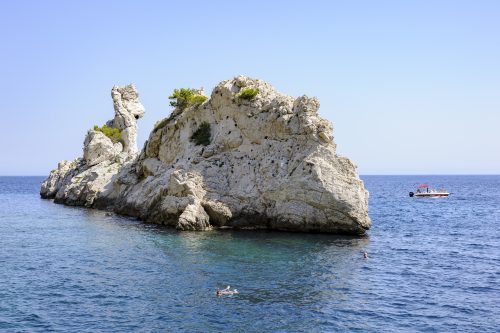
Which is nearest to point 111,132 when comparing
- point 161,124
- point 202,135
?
point 161,124

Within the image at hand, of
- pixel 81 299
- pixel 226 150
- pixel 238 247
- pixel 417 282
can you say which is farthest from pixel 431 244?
pixel 81 299

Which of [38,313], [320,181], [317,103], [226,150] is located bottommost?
[38,313]

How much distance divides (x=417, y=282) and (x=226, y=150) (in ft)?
99.2

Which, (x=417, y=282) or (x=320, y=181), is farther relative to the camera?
(x=320, y=181)

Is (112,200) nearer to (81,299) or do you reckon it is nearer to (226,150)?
(226,150)

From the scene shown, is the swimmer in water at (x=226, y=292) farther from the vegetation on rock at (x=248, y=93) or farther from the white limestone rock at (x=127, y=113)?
the white limestone rock at (x=127, y=113)

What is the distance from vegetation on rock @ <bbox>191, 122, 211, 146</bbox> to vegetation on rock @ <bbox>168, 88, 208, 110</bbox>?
15.9 ft

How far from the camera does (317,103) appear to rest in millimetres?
53844

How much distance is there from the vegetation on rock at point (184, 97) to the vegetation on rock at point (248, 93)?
9.51 m

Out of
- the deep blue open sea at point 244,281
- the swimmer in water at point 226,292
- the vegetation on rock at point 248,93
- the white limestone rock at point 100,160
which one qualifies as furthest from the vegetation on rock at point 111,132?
the swimmer in water at point 226,292

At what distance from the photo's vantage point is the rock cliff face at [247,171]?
49812mm

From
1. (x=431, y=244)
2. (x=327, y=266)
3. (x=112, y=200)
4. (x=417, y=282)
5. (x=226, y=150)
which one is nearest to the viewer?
(x=417, y=282)

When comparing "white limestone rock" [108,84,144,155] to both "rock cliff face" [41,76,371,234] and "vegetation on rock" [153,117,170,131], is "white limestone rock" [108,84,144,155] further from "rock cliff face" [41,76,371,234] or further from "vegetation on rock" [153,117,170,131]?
"rock cliff face" [41,76,371,234]

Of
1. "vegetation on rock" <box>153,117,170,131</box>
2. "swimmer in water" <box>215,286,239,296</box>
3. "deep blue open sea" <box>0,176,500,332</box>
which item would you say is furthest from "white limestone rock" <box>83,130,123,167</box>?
"swimmer in water" <box>215,286,239,296</box>
